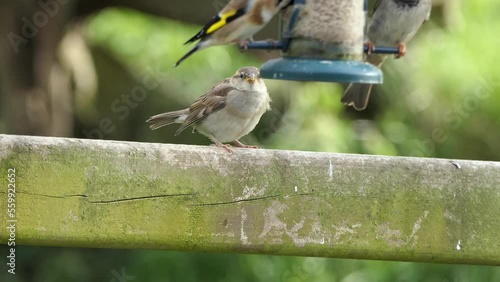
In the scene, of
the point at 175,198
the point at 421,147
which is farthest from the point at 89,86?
the point at 175,198

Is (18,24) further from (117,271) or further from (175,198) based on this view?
(175,198)

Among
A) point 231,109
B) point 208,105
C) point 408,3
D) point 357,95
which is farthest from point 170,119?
point 408,3

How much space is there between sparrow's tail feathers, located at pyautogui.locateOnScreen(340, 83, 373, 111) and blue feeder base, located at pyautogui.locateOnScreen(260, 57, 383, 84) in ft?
3.88

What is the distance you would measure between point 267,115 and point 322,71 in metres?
3.42

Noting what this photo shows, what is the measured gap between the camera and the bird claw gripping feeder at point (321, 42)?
3.71 m

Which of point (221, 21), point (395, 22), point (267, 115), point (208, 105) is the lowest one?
point (267, 115)

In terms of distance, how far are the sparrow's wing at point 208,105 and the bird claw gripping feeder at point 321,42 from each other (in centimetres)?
24

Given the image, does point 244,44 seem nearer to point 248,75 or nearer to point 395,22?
point 248,75

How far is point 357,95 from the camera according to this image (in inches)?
198

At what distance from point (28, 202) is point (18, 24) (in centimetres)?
429

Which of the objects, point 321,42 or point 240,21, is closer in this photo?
point 321,42

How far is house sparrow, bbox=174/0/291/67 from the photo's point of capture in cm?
461

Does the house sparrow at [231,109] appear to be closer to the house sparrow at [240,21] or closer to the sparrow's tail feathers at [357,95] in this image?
the house sparrow at [240,21]

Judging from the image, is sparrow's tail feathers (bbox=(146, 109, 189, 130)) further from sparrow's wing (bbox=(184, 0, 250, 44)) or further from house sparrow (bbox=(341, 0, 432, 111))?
house sparrow (bbox=(341, 0, 432, 111))
